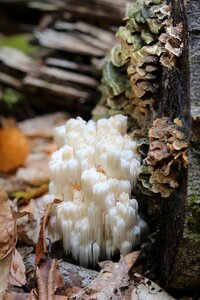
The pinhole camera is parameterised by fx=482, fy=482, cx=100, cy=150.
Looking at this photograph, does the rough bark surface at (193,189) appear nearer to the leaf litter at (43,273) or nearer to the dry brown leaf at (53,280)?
the leaf litter at (43,273)

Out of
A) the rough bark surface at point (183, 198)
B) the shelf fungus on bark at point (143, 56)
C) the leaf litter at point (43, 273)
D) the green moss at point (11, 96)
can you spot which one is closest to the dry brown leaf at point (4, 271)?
the leaf litter at point (43, 273)

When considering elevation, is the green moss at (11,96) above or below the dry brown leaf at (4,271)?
above

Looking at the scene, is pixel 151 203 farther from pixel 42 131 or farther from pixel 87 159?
pixel 42 131

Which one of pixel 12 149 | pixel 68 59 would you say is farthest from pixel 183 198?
pixel 68 59

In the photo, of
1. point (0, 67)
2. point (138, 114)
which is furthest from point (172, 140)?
point (0, 67)

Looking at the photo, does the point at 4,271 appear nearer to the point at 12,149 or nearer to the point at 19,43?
the point at 12,149

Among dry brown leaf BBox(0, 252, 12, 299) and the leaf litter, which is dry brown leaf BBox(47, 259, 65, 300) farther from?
dry brown leaf BBox(0, 252, 12, 299)

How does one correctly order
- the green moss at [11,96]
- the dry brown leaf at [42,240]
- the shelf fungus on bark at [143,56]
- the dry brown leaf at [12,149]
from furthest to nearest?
the green moss at [11,96] → the dry brown leaf at [12,149] → the dry brown leaf at [42,240] → the shelf fungus on bark at [143,56]
